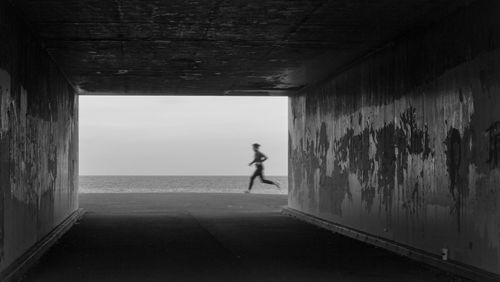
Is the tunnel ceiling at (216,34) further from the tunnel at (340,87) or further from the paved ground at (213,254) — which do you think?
the paved ground at (213,254)

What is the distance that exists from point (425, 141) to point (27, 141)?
22.0ft

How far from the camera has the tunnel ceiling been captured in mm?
9977

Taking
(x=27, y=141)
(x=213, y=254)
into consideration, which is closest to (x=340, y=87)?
(x=213, y=254)

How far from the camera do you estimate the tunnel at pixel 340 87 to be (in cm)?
941

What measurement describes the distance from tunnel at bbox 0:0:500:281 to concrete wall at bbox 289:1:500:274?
3 cm

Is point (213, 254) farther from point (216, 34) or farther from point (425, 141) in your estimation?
point (425, 141)

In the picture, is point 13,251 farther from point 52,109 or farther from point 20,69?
point 52,109

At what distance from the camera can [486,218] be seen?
9.12m

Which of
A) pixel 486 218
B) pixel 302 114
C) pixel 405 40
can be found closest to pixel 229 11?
pixel 405 40

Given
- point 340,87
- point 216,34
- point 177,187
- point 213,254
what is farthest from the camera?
point 177,187

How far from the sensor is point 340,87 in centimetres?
1672

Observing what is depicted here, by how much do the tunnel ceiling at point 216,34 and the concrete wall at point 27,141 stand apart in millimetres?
500

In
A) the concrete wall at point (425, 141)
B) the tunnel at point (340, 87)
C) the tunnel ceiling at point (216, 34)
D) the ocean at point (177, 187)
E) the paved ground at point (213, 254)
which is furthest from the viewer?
the ocean at point (177, 187)

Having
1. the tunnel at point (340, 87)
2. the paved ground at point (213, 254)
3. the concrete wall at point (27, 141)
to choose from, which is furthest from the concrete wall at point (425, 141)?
the concrete wall at point (27, 141)
